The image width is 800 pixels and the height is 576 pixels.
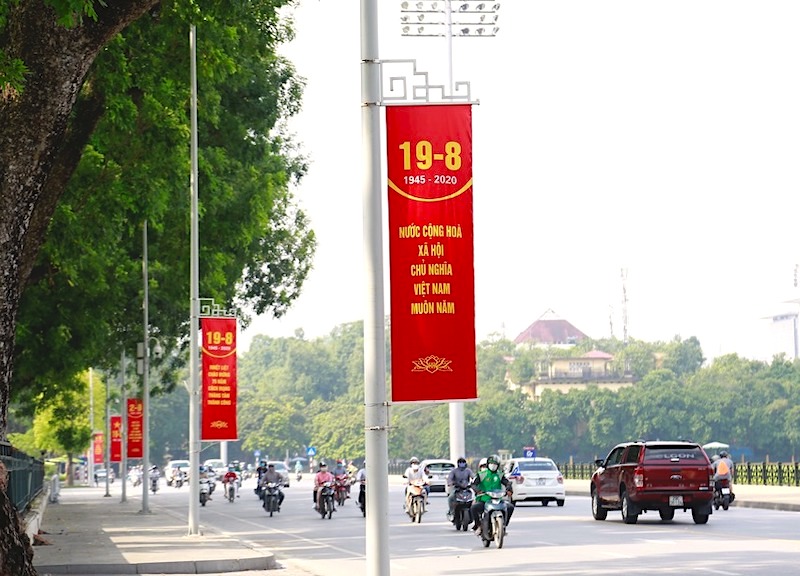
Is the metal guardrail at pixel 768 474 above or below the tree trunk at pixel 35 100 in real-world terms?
below

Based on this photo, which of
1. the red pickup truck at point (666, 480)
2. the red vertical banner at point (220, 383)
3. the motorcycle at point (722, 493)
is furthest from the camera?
the motorcycle at point (722, 493)

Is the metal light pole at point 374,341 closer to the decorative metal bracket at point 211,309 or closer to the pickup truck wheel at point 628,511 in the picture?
the decorative metal bracket at point 211,309

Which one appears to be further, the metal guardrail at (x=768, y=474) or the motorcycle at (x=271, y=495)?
the metal guardrail at (x=768, y=474)

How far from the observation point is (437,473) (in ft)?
204

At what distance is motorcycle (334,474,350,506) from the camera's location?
169ft

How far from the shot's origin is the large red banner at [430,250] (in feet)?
39.9

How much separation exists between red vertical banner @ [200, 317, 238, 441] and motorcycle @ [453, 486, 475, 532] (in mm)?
4724

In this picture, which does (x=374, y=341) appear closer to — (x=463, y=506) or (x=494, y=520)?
(x=494, y=520)

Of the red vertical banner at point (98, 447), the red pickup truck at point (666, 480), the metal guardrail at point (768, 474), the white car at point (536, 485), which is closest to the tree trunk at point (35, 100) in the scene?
the red pickup truck at point (666, 480)

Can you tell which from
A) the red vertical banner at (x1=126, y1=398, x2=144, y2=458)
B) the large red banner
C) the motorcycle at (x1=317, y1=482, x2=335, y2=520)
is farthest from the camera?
the red vertical banner at (x1=126, y1=398, x2=144, y2=458)

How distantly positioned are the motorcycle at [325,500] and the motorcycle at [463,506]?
8.89m

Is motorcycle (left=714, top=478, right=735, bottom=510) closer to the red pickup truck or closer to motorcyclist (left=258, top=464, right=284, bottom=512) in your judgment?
the red pickup truck

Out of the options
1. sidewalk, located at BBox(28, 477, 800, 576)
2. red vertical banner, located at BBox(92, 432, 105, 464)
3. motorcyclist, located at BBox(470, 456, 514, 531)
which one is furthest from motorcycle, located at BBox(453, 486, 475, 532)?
red vertical banner, located at BBox(92, 432, 105, 464)

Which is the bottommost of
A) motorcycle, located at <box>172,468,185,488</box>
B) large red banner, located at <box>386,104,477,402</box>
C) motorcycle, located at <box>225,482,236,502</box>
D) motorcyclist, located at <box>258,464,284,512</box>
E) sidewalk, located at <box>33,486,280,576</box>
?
sidewalk, located at <box>33,486,280,576</box>
